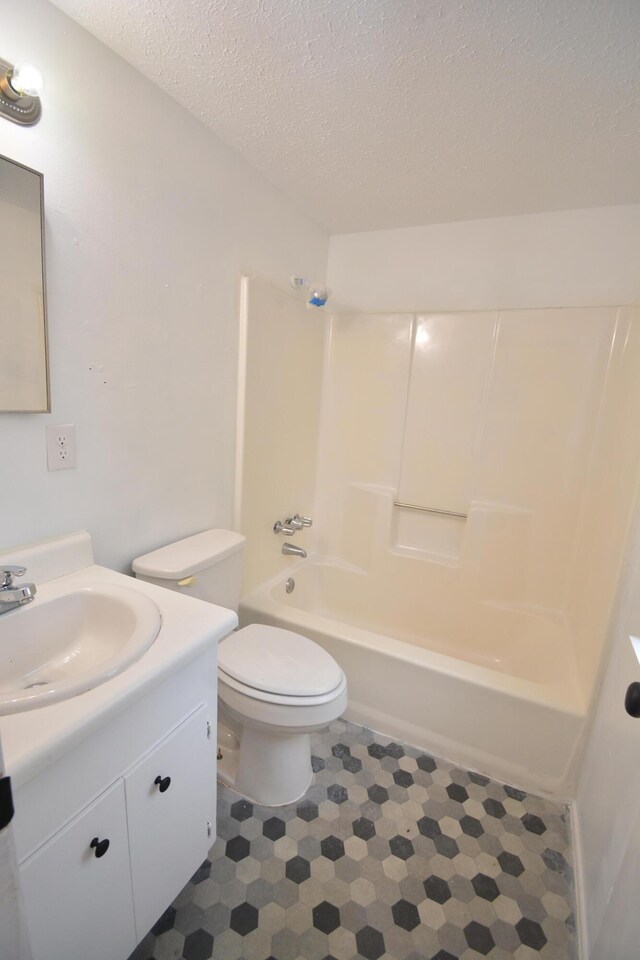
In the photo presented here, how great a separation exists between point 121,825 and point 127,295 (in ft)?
4.20

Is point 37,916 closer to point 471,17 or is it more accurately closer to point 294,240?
point 471,17

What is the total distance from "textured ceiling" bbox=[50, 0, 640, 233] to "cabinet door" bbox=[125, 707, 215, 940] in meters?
1.62

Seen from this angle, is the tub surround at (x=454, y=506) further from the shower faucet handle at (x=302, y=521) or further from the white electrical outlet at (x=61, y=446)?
the white electrical outlet at (x=61, y=446)

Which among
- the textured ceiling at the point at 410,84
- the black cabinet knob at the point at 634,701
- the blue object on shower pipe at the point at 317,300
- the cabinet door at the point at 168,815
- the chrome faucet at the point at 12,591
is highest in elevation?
the textured ceiling at the point at 410,84

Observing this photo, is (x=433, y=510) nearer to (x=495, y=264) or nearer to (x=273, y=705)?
(x=495, y=264)

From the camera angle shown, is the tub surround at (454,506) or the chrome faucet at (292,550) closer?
the tub surround at (454,506)

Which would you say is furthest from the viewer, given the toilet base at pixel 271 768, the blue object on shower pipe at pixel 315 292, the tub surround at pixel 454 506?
the blue object on shower pipe at pixel 315 292

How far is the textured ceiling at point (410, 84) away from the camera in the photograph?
940 mm

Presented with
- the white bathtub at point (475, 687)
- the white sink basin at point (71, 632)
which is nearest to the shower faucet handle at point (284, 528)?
the white bathtub at point (475, 687)

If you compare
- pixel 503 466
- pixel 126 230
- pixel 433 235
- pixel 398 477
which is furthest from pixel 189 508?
pixel 433 235

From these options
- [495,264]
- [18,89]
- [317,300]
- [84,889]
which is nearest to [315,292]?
[317,300]

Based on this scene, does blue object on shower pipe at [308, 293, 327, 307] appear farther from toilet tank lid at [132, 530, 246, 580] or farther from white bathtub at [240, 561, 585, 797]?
white bathtub at [240, 561, 585, 797]

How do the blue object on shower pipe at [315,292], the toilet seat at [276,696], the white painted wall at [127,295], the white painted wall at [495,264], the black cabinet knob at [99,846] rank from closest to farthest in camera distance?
the black cabinet knob at [99,846], the white painted wall at [127,295], the toilet seat at [276,696], the white painted wall at [495,264], the blue object on shower pipe at [315,292]

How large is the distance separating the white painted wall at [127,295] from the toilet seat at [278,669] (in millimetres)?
460
